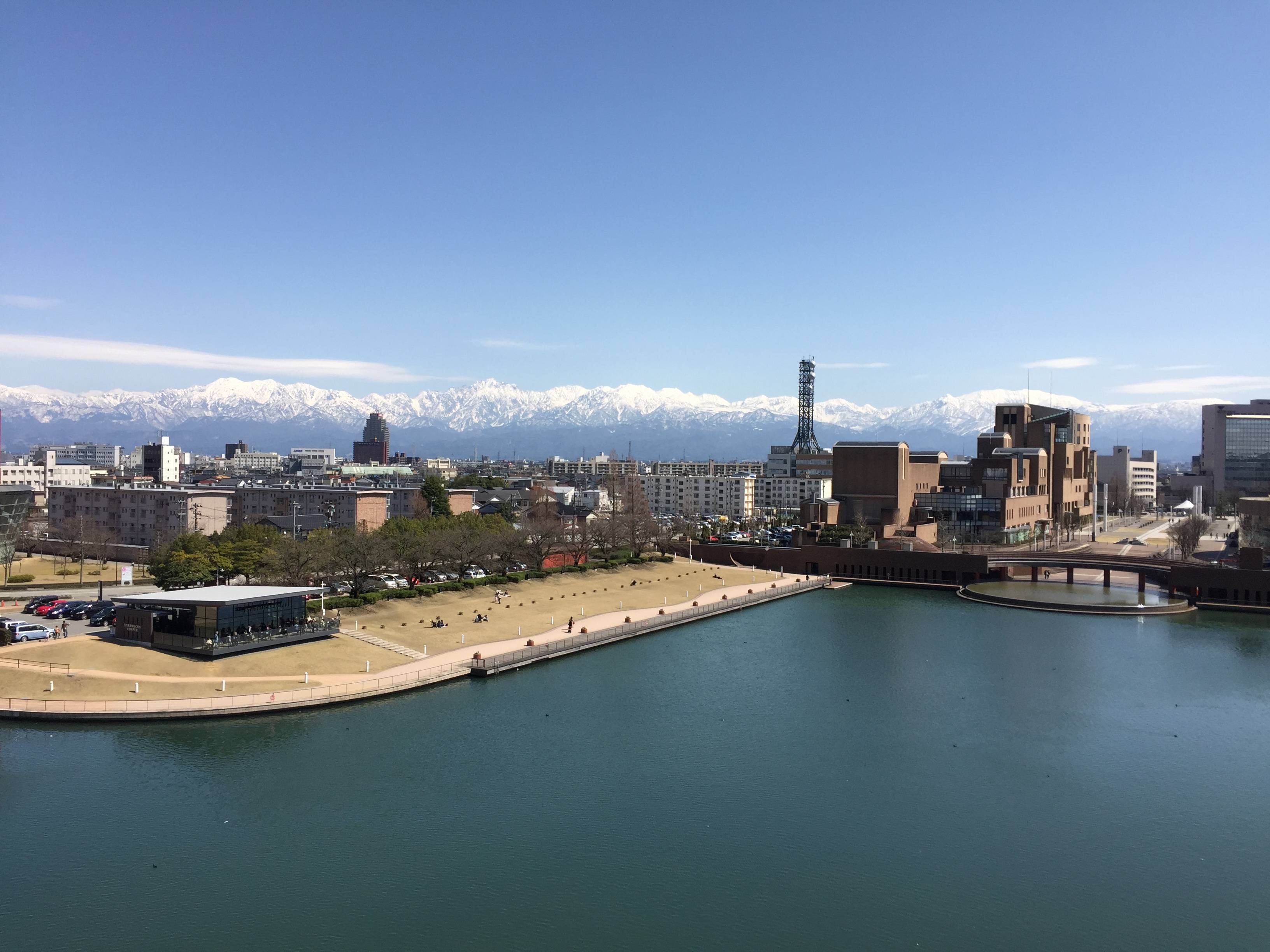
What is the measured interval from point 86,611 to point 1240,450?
538 ft

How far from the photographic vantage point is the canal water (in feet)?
62.1

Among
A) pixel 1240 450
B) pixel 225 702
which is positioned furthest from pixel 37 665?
pixel 1240 450

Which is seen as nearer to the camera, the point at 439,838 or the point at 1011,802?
the point at 439,838

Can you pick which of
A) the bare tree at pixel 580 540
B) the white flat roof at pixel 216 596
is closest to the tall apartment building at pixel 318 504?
the bare tree at pixel 580 540

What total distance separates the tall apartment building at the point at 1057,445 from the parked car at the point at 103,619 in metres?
79.4

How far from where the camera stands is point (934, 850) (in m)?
22.3

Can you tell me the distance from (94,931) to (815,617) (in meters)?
42.3

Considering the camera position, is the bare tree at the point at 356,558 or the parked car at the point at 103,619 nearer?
the parked car at the point at 103,619

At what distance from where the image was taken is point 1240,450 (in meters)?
149

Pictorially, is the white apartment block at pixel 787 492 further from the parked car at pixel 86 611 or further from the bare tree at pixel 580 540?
the parked car at pixel 86 611

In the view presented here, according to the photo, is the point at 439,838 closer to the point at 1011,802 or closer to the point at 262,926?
the point at 262,926

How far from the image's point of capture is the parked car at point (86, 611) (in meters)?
41.2

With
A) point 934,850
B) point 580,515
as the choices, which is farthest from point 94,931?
point 580,515

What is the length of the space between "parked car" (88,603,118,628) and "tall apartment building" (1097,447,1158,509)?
434 ft
